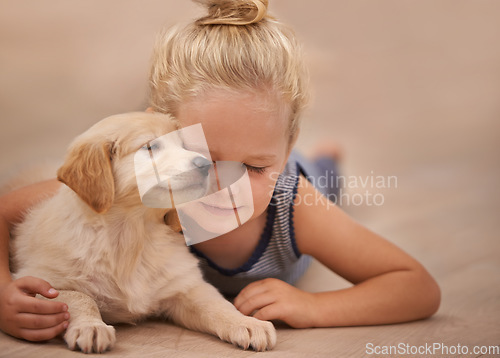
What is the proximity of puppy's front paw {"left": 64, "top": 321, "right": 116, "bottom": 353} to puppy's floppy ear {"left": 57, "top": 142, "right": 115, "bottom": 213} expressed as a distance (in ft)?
0.62

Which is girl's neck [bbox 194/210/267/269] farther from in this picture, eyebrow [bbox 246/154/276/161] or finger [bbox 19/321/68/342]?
finger [bbox 19/321/68/342]

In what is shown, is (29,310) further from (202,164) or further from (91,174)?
(202,164)

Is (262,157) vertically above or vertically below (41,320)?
above

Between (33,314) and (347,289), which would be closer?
(33,314)

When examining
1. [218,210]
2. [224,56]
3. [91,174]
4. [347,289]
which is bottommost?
[347,289]

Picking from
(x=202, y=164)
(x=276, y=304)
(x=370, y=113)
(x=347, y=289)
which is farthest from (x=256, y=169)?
(x=370, y=113)

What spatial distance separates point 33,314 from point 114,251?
0.56ft

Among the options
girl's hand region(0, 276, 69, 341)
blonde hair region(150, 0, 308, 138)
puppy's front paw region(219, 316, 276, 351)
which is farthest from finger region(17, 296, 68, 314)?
blonde hair region(150, 0, 308, 138)

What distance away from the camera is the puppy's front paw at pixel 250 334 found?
0.96 meters

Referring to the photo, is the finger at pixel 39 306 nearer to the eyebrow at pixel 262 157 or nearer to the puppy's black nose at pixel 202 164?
the puppy's black nose at pixel 202 164

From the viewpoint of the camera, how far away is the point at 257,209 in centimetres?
119

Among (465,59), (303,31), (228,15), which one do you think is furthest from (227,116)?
(465,59)

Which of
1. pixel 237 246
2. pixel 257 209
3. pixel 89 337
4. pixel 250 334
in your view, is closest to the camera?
pixel 89 337

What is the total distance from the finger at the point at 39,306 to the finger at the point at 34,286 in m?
0.02
